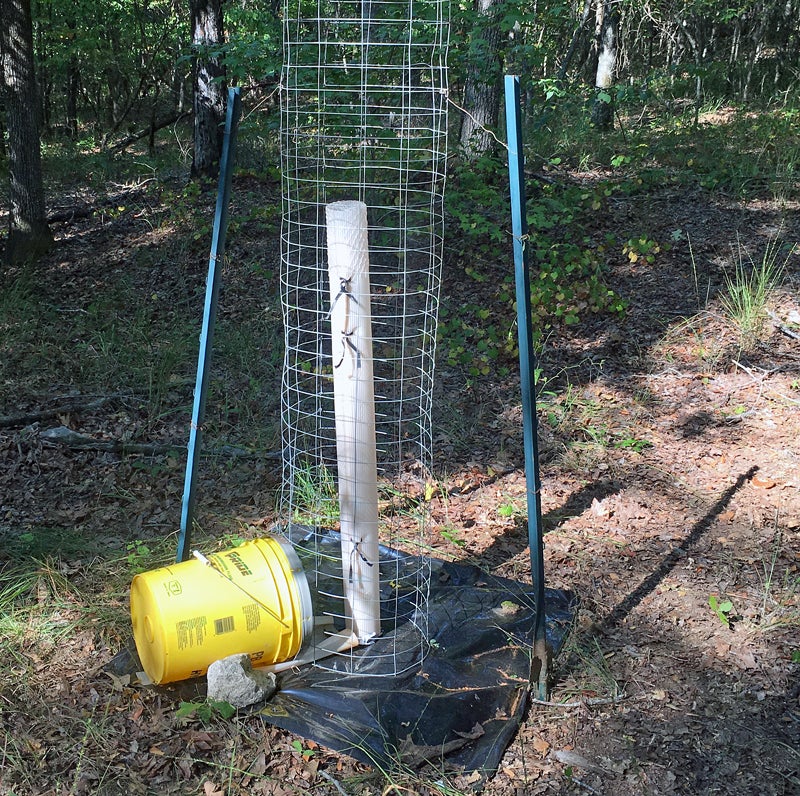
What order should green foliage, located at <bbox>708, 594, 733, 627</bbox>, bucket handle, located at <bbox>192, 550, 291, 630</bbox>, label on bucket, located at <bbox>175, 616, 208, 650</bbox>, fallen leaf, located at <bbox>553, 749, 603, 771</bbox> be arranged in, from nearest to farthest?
fallen leaf, located at <bbox>553, 749, 603, 771</bbox> < label on bucket, located at <bbox>175, 616, 208, 650</bbox> < bucket handle, located at <bbox>192, 550, 291, 630</bbox> < green foliage, located at <bbox>708, 594, 733, 627</bbox>

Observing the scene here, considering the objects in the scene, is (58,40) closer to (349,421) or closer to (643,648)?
(349,421)

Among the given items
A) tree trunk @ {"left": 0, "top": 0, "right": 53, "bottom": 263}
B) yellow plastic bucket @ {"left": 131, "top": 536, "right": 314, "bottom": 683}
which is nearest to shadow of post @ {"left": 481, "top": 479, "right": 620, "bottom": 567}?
yellow plastic bucket @ {"left": 131, "top": 536, "right": 314, "bottom": 683}

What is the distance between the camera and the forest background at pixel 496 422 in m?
2.53

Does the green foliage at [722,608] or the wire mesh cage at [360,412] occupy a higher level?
the wire mesh cage at [360,412]

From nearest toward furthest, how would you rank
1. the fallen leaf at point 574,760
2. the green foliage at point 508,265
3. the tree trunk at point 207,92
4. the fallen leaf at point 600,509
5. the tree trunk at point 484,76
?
the fallen leaf at point 574,760 < the fallen leaf at point 600,509 < the green foliage at point 508,265 < the tree trunk at point 484,76 < the tree trunk at point 207,92

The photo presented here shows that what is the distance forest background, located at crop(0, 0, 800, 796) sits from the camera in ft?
8.29

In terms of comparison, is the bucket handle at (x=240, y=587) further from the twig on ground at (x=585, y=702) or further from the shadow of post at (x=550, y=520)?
the shadow of post at (x=550, y=520)

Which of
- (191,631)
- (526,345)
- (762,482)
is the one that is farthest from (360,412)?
(762,482)

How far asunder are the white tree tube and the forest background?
0.59 m

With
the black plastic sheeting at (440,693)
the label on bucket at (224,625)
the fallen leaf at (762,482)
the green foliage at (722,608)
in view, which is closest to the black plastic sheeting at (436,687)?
the black plastic sheeting at (440,693)

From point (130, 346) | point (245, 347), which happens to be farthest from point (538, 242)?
point (130, 346)

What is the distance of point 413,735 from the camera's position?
2.51 meters

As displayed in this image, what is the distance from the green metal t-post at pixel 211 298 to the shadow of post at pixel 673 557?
1738 mm

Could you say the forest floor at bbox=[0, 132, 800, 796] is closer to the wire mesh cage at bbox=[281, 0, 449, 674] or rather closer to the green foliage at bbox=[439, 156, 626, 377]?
the green foliage at bbox=[439, 156, 626, 377]
